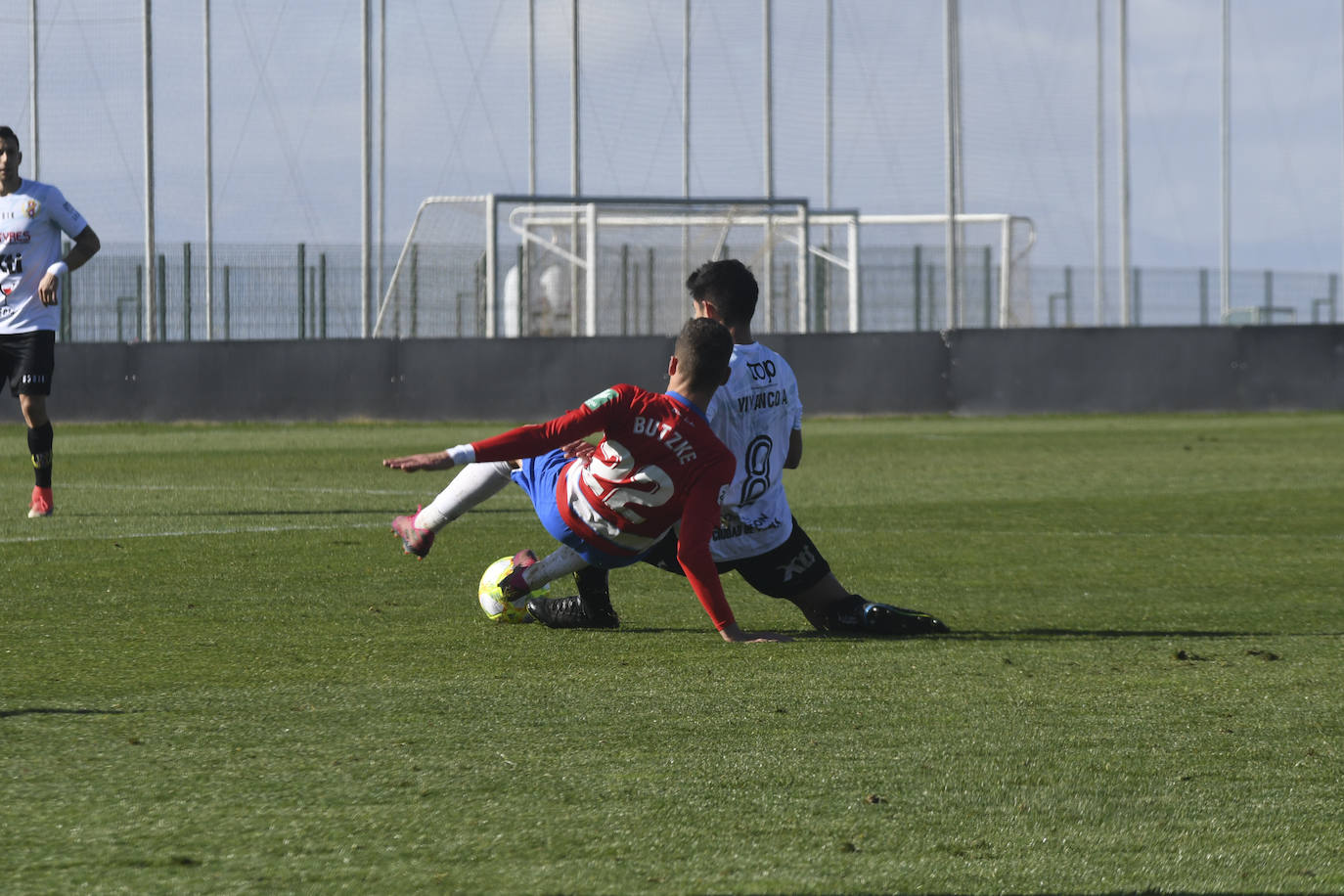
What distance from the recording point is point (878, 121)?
38125mm

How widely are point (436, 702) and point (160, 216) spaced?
1022 inches

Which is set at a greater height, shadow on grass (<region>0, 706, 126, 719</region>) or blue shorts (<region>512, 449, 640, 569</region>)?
blue shorts (<region>512, 449, 640, 569</region>)

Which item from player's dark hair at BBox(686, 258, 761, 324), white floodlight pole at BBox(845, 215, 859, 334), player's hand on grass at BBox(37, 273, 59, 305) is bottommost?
player's dark hair at BBox(686, 258, 761, 324)

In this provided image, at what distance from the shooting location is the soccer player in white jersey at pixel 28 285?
9.60m

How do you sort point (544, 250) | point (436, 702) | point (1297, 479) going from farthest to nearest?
point (544, 250) < point (1297, 479) < point (436, 702)

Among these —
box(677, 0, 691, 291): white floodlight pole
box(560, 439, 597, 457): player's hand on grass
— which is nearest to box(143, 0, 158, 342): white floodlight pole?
box(677, 0, 691, 291): white floodlight pole

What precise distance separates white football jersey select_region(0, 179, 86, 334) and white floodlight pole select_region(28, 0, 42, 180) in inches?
802

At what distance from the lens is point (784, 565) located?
232 inches

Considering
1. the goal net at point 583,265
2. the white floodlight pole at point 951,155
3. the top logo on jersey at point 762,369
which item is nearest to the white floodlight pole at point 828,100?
the goal net at point 583,265

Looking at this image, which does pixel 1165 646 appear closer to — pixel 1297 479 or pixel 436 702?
pixel 436 702

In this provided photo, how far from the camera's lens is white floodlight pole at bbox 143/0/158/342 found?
25.2 metres

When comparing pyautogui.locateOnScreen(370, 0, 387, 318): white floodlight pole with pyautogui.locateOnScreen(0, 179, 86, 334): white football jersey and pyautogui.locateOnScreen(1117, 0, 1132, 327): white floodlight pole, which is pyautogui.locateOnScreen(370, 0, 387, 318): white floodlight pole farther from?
pyautogui.locateOnScreen(0, 179, 86, 334): white football jersey

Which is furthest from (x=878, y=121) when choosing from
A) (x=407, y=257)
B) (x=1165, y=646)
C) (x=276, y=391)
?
(x=1165, y=646)

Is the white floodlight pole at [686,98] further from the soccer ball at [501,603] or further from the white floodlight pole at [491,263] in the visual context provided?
the soccer ball at [501,603]
